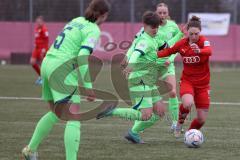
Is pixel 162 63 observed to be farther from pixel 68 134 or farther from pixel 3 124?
pixel 68 134

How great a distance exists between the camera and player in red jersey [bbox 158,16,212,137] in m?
9.70

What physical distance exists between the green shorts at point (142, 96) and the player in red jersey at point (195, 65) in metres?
0.44

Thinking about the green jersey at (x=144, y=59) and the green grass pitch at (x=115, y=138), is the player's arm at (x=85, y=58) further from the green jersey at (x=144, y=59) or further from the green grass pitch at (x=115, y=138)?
the green jersey at (x=144, y=59)

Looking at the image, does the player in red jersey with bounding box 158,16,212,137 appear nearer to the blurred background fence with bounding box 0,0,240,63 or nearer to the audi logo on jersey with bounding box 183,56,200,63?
the audi logo on jersey with bounding box 183,56,200,63

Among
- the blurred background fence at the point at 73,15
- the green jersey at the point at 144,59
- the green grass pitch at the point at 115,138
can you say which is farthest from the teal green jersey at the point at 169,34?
the blurred background fence at the point at 73,15

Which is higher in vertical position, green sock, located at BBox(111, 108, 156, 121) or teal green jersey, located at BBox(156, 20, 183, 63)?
teal green jersey, located at BBox(156, 20, 183, 63)

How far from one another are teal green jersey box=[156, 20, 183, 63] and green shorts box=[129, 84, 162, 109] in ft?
3.98

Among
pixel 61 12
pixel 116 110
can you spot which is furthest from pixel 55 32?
pixel 116 110

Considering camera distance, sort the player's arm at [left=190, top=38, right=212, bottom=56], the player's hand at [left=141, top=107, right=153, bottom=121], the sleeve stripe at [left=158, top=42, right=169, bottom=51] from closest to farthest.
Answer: the player's hand at [left=141, top=107, right=153, bottom=121], the player's arm at [left=190, top=38, right=212, bottom=56], the sleeve stripe at [left=158, top=42, right=169, bottom=51]

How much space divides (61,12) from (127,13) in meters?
3.18

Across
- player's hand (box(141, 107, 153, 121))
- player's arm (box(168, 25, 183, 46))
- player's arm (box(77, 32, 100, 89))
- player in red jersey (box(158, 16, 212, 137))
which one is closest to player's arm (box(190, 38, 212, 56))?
player in red jersey (box(158, 16, 212, 137))

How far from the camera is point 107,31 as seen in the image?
3183 centimetres

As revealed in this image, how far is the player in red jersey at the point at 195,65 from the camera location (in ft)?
31.8

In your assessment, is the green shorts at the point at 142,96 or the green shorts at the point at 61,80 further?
the green shorts at the point at 142,96
